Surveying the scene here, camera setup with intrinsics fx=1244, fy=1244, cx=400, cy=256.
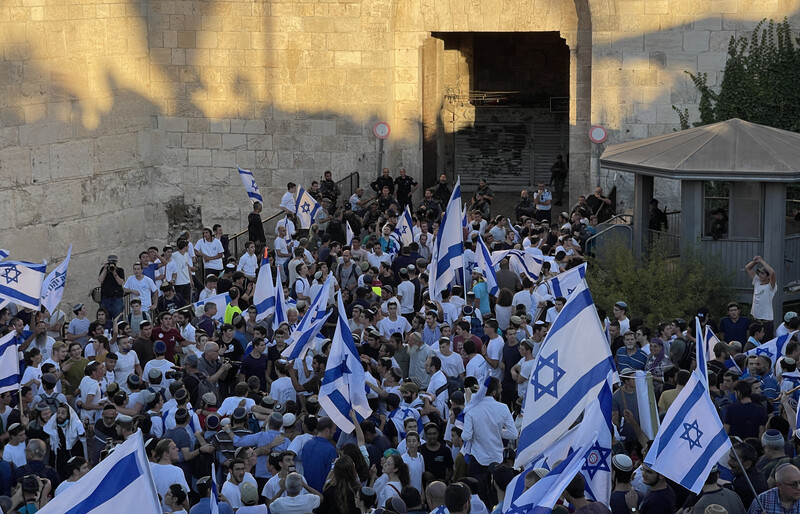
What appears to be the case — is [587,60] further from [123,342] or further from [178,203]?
[123,342]

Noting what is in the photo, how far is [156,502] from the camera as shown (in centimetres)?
852

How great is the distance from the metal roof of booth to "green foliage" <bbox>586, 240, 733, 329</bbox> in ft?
4.42

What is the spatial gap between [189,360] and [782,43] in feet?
51.4

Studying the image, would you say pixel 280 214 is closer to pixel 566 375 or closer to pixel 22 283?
pixel 22 283

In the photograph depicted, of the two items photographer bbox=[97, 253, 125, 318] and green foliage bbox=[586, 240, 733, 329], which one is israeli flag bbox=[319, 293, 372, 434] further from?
photographer bbox=[97, 253, 125, 318]

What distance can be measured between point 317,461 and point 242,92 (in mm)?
17471

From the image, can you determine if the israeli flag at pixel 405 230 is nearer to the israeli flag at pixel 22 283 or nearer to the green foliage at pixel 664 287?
the green foliage at pixel 664 287

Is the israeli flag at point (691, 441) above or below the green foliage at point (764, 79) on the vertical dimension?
below

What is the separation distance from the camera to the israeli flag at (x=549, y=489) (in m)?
8.62

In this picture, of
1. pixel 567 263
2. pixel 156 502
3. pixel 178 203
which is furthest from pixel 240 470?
pixel 178 203

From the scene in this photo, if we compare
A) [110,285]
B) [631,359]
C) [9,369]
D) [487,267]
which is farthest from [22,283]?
[631,359]

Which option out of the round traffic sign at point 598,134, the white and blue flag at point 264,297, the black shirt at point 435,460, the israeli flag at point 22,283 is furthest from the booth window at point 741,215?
the israeli flag at point 22,283

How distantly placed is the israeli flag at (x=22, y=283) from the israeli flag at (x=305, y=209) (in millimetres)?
6492

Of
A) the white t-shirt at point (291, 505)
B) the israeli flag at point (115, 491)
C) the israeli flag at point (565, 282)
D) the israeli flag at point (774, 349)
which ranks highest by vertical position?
the israeli flag at point (115, 491)
